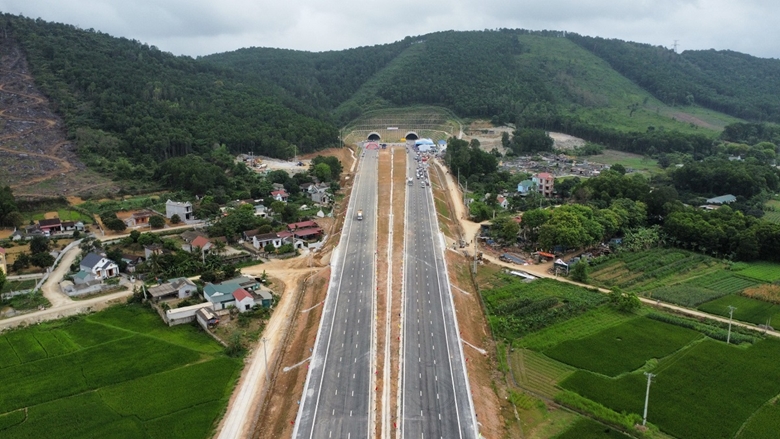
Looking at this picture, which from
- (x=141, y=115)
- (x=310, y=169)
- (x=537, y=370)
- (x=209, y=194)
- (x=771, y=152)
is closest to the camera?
(x=537, y=370)

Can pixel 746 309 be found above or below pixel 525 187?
below

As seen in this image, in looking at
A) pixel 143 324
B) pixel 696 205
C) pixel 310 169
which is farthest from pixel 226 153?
pixel 696 205

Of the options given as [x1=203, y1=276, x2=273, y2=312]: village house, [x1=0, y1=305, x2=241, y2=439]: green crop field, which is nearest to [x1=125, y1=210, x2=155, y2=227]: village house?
[x1=203, y1=276, x2=273, y2=312]: village house

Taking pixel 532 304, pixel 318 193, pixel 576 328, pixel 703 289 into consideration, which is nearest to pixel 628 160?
pixel 318 193

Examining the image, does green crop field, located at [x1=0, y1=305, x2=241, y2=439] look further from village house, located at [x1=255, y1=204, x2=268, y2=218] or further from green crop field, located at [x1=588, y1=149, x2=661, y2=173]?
green crop field, located at [x1=588, y1=149, x2=661, y2=173]

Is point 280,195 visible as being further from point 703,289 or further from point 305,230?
point 703,289

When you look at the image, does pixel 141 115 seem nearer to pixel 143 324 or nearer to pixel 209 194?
pixel 209 194

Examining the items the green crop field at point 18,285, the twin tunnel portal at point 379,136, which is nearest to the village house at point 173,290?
the green crop field at point 18,285
